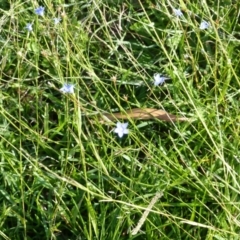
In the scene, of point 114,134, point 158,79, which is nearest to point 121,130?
point 114,134

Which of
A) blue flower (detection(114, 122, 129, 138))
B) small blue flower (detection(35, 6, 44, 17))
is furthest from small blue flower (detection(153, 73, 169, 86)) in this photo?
small blue flower (detection(35, 6, 44, 17))

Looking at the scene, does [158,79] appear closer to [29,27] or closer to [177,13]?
[177,13]

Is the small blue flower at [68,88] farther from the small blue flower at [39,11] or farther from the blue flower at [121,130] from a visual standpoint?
the small blue flower at [39,11]

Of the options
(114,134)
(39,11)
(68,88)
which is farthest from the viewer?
(39,11)

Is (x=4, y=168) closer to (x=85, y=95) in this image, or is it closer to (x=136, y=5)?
(x=85, y=95)

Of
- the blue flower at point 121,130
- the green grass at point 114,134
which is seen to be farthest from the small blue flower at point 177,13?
the blue flower at point 121,130

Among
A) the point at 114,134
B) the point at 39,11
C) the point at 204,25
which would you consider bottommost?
the point at 114,134

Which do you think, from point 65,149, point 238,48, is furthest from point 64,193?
point 238,48

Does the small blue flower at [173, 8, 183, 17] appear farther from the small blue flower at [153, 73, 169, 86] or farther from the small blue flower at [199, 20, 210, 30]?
the small blue flower at [153, 73, 169, 86]
